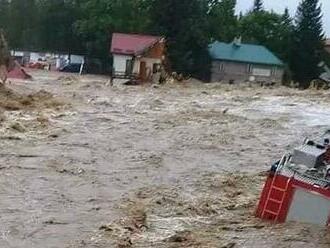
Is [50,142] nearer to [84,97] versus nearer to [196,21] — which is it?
[84,97]

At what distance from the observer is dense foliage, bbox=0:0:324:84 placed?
53.0 m

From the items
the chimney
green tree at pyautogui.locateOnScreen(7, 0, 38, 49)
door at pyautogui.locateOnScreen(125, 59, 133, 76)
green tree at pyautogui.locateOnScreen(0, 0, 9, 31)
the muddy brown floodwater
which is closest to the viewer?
the muddy brown floodwater

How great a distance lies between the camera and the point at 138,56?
45844 millimetres

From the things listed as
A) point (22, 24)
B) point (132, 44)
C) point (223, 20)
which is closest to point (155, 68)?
point (132, 44)

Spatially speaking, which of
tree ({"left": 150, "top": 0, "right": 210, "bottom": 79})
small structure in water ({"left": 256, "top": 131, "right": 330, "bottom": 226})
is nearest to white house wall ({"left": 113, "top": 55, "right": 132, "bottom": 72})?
tree ({"left": 150, "top": 0, "right": 210, "bottom": 79})

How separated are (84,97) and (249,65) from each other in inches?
1584

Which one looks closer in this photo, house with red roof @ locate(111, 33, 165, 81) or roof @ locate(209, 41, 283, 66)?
house with red roof @ locate(111, 33, 165, 81)

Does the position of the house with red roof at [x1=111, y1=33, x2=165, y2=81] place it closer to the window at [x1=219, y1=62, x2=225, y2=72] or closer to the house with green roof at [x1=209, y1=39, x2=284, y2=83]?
the house with green roof at [x1=209, y1=39, x2=284, y2=83]

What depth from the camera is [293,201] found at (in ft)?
26.3

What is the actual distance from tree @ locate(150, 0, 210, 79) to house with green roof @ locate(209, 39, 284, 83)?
21.2ft

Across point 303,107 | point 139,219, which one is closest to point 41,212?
point 139,219

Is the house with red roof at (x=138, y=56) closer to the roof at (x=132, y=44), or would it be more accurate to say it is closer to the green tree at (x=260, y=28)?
the roof at (x=132, y=44)

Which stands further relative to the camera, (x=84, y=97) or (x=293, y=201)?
(x=84, y=97)

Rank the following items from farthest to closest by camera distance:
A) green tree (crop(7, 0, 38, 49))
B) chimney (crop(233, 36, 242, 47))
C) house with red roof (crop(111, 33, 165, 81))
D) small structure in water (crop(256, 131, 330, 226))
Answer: green tree (crop(7, 0, 38, 49)), chimney (crop(233, 36, 242, 47)), house with red roof (crop(111, 33, 165, 81)), small structure in water (crop(256, 131, 330, 226))
